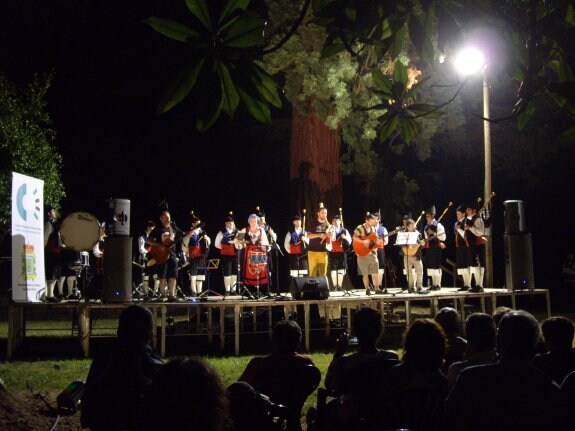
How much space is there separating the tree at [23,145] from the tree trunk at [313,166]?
9.40 m

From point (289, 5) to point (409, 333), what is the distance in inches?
572

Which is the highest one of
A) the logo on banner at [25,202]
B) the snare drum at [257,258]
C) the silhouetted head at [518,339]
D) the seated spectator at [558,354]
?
the logo on banner at [25,202]

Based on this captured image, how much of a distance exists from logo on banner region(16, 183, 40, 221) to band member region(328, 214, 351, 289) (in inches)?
284

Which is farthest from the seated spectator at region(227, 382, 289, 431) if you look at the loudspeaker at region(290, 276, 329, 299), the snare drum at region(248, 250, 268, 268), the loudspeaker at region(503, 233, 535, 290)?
the loudspeaker at region(503, 233, 535, 290)

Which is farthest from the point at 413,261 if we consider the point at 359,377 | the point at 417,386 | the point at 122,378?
the point at 122,378

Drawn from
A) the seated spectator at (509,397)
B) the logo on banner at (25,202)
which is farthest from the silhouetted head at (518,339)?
the logo on banner at (25,202)

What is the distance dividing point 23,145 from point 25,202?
41.3 feet

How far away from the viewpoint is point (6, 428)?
622cm

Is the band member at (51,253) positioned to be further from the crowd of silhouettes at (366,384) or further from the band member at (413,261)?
the crowd of silhouettes at (366,384)

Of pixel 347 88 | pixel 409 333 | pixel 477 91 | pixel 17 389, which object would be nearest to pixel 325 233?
pixel 347 88

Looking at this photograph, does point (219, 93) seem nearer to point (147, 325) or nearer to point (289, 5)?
point (147, 325)

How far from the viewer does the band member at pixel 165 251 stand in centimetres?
1421

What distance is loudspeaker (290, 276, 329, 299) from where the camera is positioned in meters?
12.8

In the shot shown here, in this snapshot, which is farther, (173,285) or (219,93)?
(173,285)
